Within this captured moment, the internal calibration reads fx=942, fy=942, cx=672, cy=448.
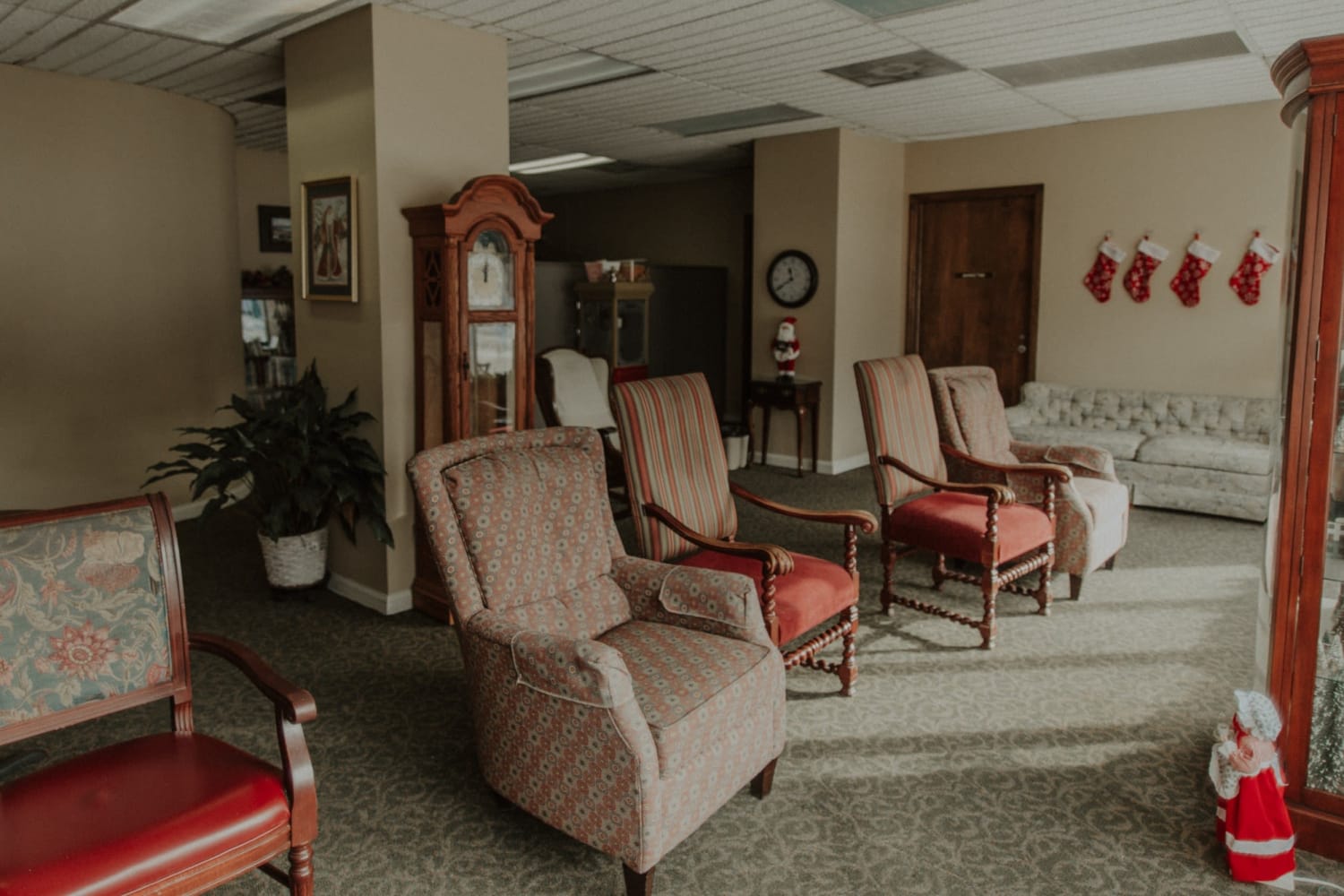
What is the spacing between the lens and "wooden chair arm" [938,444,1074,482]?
4129 millimetres

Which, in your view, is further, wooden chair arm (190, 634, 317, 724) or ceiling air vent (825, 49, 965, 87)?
ceiling air vent (825, 49, 965, 87)

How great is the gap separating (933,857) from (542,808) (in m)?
1.02

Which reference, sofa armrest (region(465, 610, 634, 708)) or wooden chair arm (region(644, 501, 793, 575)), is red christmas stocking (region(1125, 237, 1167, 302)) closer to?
wooden chair arm (region(644, 501, 793, 575))

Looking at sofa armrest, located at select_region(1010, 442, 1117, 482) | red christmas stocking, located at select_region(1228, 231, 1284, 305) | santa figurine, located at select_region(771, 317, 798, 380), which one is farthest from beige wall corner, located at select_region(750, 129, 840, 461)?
red christmas stocking, located at select_region(1228, 231, 1284, 305)

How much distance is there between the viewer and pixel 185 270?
5.85m

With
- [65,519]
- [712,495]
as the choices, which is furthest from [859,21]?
[65,519]

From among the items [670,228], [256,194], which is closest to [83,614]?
[256,194]

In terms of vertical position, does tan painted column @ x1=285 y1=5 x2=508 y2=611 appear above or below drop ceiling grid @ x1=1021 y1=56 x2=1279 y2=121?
below

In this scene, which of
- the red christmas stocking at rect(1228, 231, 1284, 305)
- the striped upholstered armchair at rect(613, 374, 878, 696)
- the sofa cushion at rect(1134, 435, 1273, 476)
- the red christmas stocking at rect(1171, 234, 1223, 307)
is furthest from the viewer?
the red christmas stocking at rect(1171, 234, 1223, 307)

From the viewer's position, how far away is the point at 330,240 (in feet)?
14.0

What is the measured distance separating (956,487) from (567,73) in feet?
9.97

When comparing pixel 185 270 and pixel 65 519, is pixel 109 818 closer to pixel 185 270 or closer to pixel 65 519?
pixel 65 519

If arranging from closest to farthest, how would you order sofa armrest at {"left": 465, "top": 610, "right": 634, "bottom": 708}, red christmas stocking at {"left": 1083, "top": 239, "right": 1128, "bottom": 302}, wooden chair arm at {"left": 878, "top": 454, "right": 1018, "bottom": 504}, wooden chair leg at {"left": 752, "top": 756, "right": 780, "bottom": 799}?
sofa armrest at {"left": 465, "top": 610, "right": 634, "bottom": 708}
wooden chair leg at {"left": 752, "top": 756, "right": 780, "bottom": 799}
wooden chair arm at {"left": 878, "top": 454, "right": 1018, "bottom": 504}
red christmas stocking at {"left": 1083, "top": 239, "right": 1128, "bottom": 302}

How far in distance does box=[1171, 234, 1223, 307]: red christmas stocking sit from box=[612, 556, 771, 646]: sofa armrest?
5.14 meters
